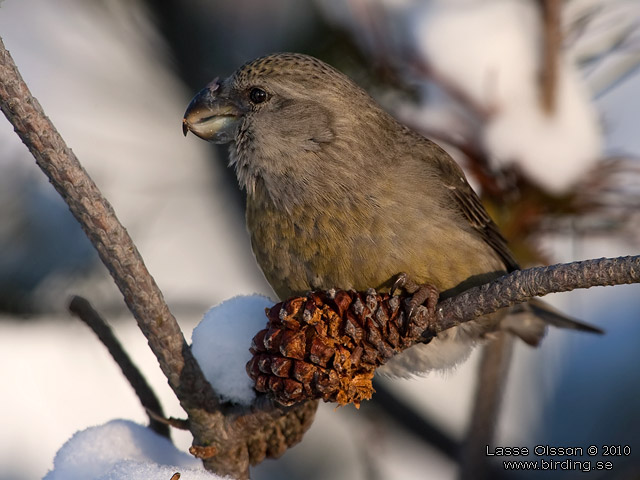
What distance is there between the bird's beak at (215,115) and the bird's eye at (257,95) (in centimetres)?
6

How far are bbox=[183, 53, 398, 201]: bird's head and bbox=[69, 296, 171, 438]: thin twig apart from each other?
2.44ft

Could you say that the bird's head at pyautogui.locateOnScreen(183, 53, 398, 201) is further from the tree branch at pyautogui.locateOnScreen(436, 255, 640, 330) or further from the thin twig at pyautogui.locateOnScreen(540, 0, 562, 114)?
the tree branch at pyautogui.locateOnScreen(436, 255, 640, 330)

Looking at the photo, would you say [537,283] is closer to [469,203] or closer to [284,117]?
[469,203]

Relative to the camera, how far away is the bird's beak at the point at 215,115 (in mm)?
2701

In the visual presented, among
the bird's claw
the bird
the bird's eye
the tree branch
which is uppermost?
the bird's eye

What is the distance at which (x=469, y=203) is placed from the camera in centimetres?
281

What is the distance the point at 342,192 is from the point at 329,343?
636 millimetres

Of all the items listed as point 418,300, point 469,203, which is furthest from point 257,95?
point 418,300

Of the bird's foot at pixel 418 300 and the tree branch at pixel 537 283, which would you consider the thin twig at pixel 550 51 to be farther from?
the tree branch at pixel 537 283

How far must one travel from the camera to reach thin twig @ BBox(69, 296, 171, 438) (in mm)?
2172

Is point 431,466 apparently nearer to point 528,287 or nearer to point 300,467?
point 300,467

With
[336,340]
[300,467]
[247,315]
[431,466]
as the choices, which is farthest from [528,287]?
[300,467]

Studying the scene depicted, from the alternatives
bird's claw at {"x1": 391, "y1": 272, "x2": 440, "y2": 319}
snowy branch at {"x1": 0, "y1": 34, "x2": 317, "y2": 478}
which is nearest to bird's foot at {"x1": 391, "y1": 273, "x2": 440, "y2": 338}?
bird's claw at {"x1": 391, "y1": 272, "x2": 440, "y2": 319}


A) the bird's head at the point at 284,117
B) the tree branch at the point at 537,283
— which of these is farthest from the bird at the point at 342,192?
the tree branch at the point at 537,283
